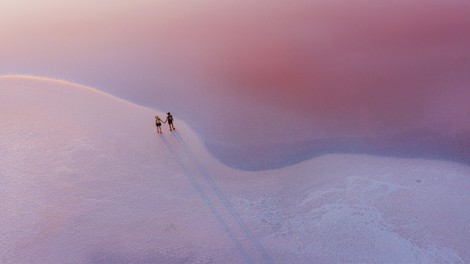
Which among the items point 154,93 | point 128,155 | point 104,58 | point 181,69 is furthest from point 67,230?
point 104,58

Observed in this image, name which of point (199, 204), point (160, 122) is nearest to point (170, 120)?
point (160, 122)

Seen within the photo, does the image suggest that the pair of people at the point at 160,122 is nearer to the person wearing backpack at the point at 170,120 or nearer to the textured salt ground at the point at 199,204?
the person wearing backpack at the point at 170,120

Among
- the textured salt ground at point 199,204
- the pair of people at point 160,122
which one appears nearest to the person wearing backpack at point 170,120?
the pair of people at point 160,122

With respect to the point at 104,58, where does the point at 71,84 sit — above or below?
below

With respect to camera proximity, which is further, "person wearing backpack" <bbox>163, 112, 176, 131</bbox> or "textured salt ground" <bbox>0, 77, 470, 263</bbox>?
"person wearing backpack" <bbox>163, 112, 176, 131</bbox>

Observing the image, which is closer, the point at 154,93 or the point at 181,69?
the point at 154,93

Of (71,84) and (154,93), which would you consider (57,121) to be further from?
(154,93)

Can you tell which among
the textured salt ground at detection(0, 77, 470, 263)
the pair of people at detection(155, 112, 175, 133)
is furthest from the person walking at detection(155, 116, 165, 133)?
the textured salt ground at detection(0, 77, 470, 263)

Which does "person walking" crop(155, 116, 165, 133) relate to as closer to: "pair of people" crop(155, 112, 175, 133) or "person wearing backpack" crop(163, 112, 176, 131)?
"pair of people" crop(155, 112, 175, 133)
